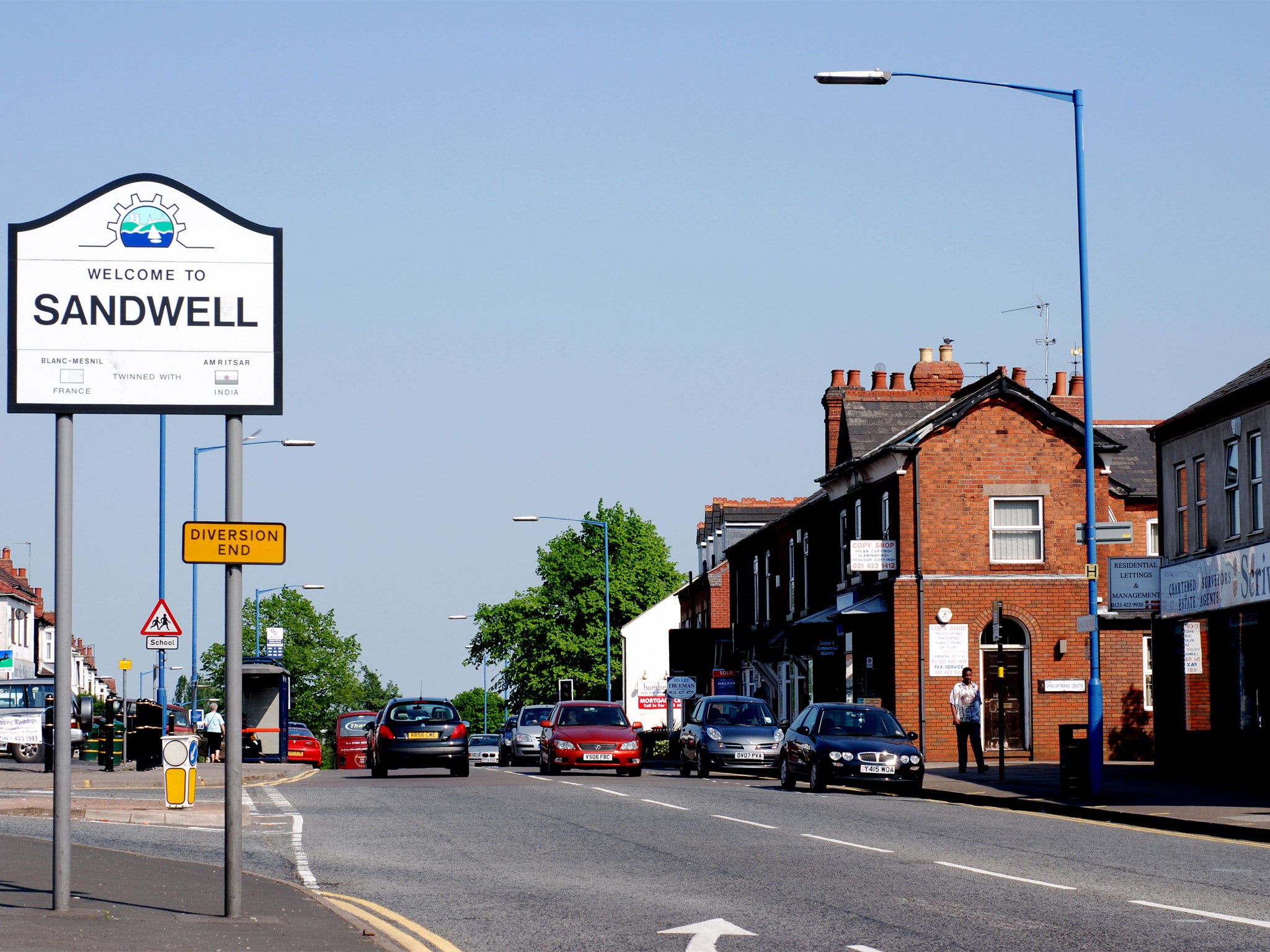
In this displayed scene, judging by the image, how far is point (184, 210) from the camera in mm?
10922

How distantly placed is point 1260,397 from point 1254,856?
13085 mm

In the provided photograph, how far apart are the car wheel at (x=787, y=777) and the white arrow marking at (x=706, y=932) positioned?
17.1m

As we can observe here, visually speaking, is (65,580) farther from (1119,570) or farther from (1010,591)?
(1010,591)

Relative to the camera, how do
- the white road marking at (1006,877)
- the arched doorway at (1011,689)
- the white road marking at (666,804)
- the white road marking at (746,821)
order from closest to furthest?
the white road marking at (1006,877), the white road marking at (746,821), the white road marking at (666,804), the arched doorway at (1011,689)

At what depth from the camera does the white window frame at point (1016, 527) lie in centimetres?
4056

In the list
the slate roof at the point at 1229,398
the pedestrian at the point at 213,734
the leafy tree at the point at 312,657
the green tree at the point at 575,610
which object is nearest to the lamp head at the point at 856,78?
the slate roof at the point at 1229,398

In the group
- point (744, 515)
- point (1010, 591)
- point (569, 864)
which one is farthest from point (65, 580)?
point (744, 515)

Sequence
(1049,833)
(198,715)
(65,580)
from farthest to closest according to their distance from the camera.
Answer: (198,715) < (1049,833) < (65,580)

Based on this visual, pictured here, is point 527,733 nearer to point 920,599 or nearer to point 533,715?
point 533,715

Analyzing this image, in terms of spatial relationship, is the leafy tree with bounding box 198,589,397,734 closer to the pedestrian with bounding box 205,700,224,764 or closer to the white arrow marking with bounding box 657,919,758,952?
the pedestrian with bounding box 205,700,224,764

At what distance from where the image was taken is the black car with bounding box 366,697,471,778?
33.5 meters

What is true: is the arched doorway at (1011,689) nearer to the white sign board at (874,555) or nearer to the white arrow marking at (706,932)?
the white sign board at (874,555)

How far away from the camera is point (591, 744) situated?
35.2m

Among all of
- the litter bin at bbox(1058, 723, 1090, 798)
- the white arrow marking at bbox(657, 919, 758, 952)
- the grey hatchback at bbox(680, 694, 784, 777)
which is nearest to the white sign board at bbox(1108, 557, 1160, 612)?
the litter bin at bbox(1058, 723, 1090, 798)
